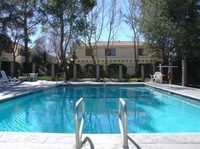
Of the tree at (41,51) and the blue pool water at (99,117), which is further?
the tree at (41,51)

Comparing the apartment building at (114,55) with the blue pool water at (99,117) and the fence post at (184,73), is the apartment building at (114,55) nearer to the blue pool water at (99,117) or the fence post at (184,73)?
the fence post at (184,73)

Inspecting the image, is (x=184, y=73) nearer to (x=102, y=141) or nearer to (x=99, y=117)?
(x=99, y=117)

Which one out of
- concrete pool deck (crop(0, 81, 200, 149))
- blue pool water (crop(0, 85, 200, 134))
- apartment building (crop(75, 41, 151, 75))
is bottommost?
blue pool water (crop(0, 85, 200, 134))

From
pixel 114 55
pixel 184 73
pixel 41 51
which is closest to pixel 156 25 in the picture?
pixel 184 73

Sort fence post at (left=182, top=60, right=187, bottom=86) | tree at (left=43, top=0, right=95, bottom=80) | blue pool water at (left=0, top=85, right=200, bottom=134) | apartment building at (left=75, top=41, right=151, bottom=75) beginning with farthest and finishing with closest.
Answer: apartment building at (left=75, top=41, right=151, bottom=75)
tree at (left=43, top=0, right=95, bottom=80)
fence post at (left=182, top=60, right=187, bottom=86)
blue pool water at (left=0, top=85, right=200, bottom=134)

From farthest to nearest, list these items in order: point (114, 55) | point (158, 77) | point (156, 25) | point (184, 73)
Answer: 1. point (114, 55)
2. point (158, 77)
3. point (156, 25)
4. point (184, 73)

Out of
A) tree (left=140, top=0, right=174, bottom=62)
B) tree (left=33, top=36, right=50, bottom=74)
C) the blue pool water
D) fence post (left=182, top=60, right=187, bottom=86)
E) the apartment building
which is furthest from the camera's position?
tree (left=33, top=36, right=50, bottom=74)

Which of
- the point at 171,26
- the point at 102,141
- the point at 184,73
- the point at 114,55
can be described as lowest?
the point at 102,141

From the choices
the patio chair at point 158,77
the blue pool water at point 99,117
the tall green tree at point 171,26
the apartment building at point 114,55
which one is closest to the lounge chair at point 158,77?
the patio chair at point 158,77

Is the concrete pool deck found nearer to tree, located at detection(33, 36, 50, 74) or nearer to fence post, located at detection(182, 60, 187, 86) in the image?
fence post, located at detection(182, 60, 187, 86)

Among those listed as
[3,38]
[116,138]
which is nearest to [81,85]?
[3,38]

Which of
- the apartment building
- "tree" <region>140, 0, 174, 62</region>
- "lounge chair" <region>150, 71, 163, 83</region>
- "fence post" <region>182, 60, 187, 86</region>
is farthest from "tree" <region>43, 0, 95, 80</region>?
"fence post" <region>182, 60, 187, 86</region>

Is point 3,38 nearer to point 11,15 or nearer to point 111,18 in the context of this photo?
point 11,15

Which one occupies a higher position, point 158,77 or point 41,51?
point 41,51
